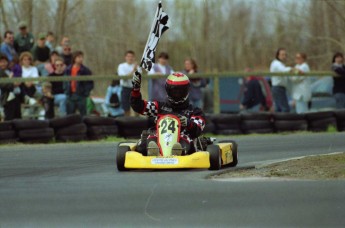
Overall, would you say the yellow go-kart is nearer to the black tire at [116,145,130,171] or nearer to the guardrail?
the black tire at [116,145,130,171]

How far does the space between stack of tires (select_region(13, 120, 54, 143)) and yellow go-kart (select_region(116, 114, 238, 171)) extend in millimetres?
5581

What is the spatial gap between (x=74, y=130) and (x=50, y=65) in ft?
8.42

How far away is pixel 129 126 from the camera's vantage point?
64.0 ft

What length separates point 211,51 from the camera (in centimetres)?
3856

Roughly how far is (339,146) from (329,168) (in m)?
5.00

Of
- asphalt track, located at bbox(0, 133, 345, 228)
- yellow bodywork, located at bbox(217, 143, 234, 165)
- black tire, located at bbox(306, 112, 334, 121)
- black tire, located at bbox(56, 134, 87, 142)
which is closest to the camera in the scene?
asphalt track, located at bbox(0, 133, 345, 228)

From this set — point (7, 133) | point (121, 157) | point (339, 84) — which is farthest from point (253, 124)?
point (121, 157)

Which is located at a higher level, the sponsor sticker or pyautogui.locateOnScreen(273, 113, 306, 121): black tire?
the sponsor sticker

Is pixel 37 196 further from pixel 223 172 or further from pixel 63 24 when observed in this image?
pixel 63 24

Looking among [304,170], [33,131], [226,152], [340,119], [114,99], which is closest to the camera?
[304,170]

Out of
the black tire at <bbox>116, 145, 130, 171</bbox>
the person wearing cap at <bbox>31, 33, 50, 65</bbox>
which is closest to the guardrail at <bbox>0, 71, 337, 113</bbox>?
the person wearing cap at <bbox>31, 33, 50, 65</bbox>

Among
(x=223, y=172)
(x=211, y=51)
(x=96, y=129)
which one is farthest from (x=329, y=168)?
(x=211, y=51)

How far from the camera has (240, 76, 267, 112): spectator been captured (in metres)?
21.8

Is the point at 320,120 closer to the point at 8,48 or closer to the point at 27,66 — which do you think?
the point at 27,66
